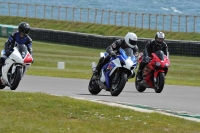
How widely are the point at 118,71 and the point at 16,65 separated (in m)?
2.42

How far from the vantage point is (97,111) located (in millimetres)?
11828

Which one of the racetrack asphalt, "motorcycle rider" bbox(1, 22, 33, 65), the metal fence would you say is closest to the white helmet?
the racetrack asphalt

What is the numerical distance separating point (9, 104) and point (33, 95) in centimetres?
114

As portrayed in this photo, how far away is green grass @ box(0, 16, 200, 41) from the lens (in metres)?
48.5

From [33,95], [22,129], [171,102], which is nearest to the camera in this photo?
[22,129]

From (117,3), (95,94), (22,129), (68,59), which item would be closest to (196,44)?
(68,59)

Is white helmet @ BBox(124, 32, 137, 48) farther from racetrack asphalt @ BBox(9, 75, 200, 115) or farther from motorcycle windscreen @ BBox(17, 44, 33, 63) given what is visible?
motorcycle windscreen @ BBox(17, 44, 33, 63)

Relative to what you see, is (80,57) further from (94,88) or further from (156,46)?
(94,88)

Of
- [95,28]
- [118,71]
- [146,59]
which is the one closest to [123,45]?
[118,71]

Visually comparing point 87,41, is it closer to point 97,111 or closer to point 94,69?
point 94,69

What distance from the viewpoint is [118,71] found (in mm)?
16422

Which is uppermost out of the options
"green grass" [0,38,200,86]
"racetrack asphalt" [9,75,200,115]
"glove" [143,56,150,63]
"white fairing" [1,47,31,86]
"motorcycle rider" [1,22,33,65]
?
"motorcycle rider" [1,22,33,65]

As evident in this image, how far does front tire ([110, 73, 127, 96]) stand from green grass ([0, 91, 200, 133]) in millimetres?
3465

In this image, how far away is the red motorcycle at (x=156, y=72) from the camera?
18545 mm
